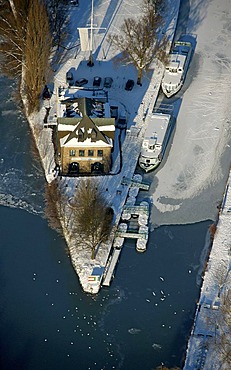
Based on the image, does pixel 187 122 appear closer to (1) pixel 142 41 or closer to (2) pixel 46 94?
(1) pixel 142 41

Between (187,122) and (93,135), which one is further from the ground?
(93,135)

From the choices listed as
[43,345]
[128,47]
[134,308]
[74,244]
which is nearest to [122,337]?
[134,308]

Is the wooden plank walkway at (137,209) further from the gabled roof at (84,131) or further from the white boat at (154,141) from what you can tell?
the gabled roof at (84,131)

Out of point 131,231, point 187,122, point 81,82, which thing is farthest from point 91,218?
point 81,82

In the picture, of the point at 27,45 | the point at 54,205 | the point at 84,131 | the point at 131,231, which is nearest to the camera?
the point at 131,231

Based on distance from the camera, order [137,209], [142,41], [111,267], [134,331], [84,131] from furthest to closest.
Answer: [142,41]
[84,131]
[137,209]
[111,267]
[134,331]

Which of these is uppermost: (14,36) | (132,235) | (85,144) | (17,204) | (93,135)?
(14,36)

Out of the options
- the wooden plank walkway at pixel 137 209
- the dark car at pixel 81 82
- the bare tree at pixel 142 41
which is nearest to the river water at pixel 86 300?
the wooden plank walkway at pixel 137 209

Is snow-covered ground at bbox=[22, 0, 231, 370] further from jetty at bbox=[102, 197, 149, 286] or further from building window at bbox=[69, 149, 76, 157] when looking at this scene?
building window at bbox=[69, 149, 76, 157]
